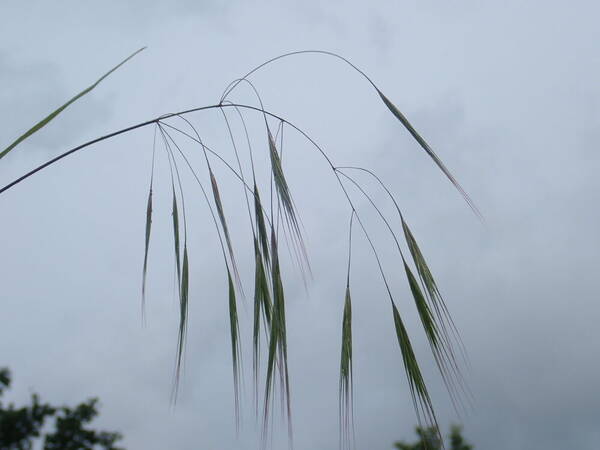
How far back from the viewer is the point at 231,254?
6.03ft

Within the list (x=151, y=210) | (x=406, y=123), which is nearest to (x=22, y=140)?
(x=151, y=210)

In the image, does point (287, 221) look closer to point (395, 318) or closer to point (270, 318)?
point (270, 318)

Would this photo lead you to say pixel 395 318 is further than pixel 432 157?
Yes

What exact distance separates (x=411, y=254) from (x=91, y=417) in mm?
17549

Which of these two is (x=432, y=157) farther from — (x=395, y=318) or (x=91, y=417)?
(x=91, y=417)

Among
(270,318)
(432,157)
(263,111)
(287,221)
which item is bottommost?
(270,318)

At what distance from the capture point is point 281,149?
202 centimetres

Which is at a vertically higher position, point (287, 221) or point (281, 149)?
point (281, 149)

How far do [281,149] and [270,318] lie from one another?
1.61 feet

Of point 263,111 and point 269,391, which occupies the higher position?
point 263,111

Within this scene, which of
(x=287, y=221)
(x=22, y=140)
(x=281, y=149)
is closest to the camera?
(x=22, y=140)

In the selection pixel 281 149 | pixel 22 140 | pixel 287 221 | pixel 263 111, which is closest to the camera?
pixel 22 140

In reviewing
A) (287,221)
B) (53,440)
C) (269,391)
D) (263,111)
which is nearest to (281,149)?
(263,111)

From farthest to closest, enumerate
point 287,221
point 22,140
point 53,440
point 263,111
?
point 53,440
point 263,111
point 287,221
point 22,140
